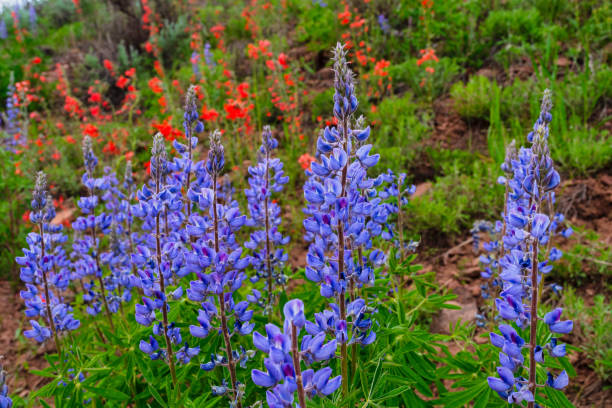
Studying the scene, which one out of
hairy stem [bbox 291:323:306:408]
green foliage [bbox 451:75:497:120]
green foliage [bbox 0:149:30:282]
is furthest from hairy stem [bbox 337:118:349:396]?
green foliage [bbox 0:149:30:282]

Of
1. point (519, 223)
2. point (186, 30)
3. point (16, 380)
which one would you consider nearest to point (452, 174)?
point (519, 223)

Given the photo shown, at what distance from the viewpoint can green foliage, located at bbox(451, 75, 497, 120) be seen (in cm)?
498

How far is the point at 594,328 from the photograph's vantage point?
9.15ft

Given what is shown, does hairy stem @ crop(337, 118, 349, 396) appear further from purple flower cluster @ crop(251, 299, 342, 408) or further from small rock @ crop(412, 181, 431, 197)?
small rock @ crop(412, 181, 431, 197)

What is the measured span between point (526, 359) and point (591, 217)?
8.09 feet

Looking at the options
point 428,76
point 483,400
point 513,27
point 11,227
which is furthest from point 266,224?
point 513,27

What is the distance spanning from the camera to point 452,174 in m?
4.35

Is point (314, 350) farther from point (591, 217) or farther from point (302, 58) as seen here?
point (302, 58)

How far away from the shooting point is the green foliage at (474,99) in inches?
196

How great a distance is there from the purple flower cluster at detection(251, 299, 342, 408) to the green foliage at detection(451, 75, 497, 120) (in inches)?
172

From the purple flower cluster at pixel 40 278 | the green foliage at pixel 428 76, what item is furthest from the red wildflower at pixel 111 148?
the green foliage at pixel 428 76

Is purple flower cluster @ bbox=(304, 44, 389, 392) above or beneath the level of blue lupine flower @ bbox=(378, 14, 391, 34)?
beneath

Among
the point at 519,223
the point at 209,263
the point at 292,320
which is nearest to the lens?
the point at 292,320

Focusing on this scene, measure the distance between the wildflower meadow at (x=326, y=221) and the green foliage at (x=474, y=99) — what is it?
3cm
